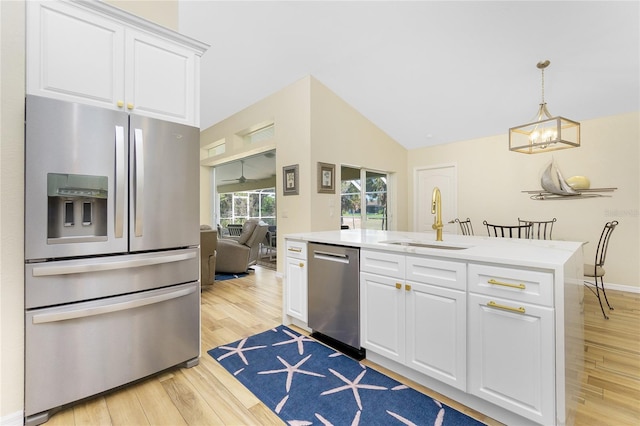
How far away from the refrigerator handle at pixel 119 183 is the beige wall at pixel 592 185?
553cm

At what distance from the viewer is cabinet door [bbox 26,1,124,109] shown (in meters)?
1.54

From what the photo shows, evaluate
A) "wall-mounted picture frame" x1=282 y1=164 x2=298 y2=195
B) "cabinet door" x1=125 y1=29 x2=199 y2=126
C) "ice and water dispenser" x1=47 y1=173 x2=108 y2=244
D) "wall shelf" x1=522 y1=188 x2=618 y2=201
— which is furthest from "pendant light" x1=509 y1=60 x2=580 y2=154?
"ice and water dispenser" x1=47 y1=173 x2=108 y2=244

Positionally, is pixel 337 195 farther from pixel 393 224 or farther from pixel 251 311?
pixel 251 311

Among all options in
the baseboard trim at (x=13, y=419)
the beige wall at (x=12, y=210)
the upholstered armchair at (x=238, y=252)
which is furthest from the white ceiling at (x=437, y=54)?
the baseboard trim at (x=13, y=419)

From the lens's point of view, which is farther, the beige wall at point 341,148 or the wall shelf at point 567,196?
the beige wall at point 341,148

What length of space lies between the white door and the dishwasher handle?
4.12 metres

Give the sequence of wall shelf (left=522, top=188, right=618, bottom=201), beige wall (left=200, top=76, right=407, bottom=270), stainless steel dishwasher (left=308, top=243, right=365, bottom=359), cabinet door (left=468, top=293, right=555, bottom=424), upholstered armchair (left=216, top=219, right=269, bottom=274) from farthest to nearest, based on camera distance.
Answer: upholstered armchair (left=216, top=219, right=269, bottom=274)
beige wall (left=200, top=76, right=407, bottom=270)
wall shelf (left=522, top=188, right=618, bottom=201)
stainless steel dishwasher (left=308, top=243, right=365, bottom=359)
cabinet door (left=468, top=293, right=555, bottom=424)

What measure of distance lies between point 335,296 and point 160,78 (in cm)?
204

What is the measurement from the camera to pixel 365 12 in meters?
3.14

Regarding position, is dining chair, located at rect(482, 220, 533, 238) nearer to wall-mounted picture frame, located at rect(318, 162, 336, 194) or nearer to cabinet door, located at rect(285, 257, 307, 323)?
wall-mounted picture frame, located at rect(318, 162, 336, 194)

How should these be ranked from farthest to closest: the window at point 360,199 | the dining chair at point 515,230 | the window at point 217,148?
1. the window at point 217,148
2. the window at point 360,199
3. the dining chair at point 515,230

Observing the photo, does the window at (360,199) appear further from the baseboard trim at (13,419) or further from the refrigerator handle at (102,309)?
the baseboard trim at (13,419)

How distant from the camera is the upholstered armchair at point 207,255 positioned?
158 inches

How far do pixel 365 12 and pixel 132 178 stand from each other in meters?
2.93
